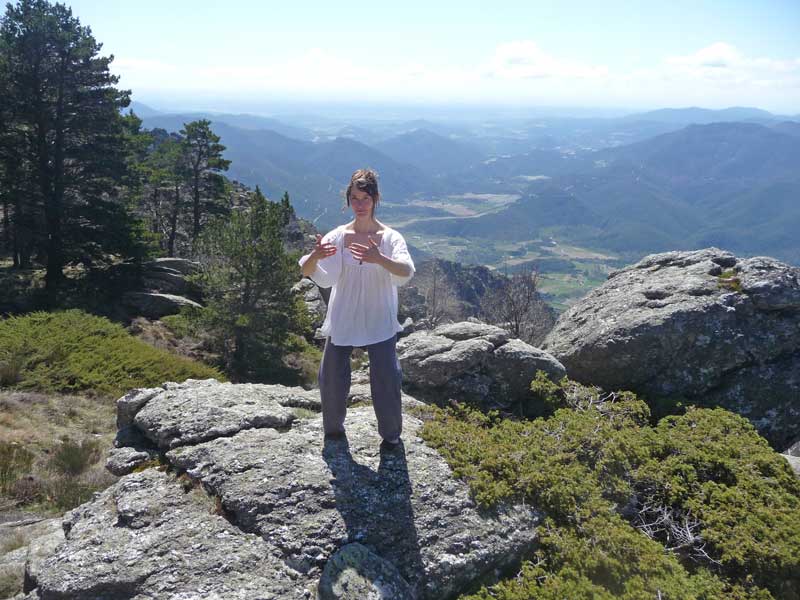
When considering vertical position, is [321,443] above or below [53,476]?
above

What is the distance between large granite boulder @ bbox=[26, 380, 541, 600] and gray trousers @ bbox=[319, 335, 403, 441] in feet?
1.15

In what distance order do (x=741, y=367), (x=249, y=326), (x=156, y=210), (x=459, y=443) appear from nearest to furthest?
(x=459, y=443) → (x=741, y=367) → (x=249, y=326) → (x=156, y=210)

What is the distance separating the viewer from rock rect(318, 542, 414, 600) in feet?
15.5

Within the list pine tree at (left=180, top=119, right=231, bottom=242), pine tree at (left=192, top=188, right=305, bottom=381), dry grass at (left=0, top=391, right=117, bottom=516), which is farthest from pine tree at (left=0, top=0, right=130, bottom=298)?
dry grass at (left=0, top=391, right=117, bottom=516)

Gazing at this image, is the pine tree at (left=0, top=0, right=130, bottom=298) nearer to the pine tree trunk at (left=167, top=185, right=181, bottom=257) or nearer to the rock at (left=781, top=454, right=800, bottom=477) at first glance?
the pine tree trunk at (left=167, top=185, right=181, bottom=257)

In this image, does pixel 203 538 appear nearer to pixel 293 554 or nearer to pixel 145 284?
pixel 293 554

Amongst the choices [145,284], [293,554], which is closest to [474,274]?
[145,284]

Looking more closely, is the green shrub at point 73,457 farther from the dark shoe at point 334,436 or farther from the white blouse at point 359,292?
the white blouse at point 359,292

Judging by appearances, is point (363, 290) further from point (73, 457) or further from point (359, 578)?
point (73, 457)

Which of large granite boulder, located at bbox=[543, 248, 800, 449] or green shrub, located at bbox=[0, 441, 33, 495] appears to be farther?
large granite boulder, located at bbox=[543, 248, 800, 449]

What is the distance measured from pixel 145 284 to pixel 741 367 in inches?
1077

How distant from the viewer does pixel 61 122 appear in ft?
78.0

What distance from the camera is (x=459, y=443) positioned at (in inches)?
275

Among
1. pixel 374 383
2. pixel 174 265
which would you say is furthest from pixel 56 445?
pixel 174 265
